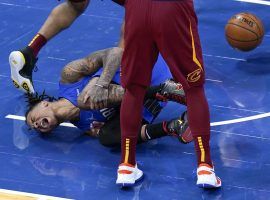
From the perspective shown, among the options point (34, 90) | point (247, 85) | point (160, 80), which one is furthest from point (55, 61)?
point (247, 85)

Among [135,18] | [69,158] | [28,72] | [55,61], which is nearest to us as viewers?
[135,18]

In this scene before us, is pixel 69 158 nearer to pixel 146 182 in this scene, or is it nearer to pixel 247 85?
pixel 146 182

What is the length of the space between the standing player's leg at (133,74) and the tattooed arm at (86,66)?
82 cm

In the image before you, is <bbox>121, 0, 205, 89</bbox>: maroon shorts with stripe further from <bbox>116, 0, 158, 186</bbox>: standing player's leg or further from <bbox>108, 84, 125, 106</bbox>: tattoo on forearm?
<bbox>108, 84, 125, 106</bbox>: tattoo on forearm

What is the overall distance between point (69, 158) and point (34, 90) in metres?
1.10

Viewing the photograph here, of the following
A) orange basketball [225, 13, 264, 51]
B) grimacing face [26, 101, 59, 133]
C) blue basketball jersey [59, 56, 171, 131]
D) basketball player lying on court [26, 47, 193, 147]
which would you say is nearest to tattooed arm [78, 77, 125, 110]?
basketball player lying on court [26, 47, 193, 147]

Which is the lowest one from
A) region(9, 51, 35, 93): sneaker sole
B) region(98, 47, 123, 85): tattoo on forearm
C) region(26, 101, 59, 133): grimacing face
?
region(26, 101, 59, 133): grimacing face

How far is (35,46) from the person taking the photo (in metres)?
6.66

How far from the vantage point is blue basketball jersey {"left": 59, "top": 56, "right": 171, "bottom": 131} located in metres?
6.04

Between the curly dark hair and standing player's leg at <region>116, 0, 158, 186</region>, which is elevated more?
the curly dark hair

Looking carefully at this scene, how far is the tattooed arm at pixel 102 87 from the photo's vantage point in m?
5.82

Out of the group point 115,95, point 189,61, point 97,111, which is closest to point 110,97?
point 115,95

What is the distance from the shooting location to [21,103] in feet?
21.8

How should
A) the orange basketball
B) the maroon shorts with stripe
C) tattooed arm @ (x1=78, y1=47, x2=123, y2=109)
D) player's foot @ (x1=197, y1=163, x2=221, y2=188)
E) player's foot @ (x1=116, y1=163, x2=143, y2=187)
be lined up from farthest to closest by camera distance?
the orange basketball < tattooed arm @ (x1=78, y1=47, x2=123, y2=109) < player's foot @ (x1=116, y1=163, x2=143, y2=187) < player's foot @ (x1=197, y1=163, x2=221, y2=188) < the maroon shorts with stripe
